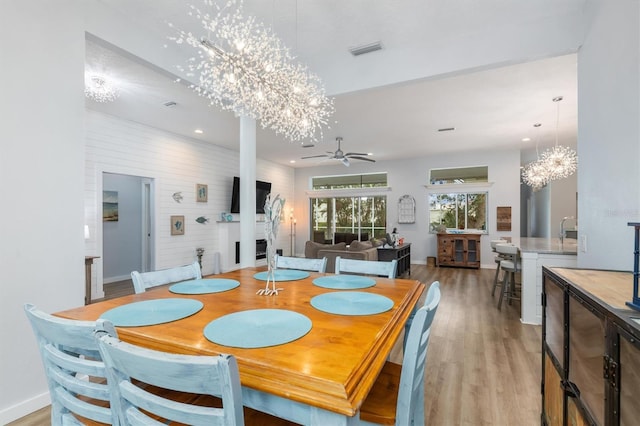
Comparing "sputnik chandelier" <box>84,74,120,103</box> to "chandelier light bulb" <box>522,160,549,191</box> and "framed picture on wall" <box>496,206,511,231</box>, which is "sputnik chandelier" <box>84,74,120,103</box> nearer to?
"chandelier light bulb" <box>522,160,549,191</box>

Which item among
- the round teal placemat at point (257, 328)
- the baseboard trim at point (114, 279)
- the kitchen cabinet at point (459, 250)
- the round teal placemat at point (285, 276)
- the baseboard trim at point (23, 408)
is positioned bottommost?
the baseboard trim at point (114, 279)

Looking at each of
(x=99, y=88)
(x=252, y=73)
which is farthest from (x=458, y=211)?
(x=99, y=88)

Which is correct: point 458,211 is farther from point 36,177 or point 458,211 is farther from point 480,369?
point 36,177

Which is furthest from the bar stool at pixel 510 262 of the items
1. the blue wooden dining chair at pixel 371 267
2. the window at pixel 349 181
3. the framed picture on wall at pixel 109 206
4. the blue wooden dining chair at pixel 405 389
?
the framed picture on wall at pixel 109 206

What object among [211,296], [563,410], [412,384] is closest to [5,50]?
[211,296]

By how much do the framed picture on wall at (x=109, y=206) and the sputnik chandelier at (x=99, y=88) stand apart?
267 cm

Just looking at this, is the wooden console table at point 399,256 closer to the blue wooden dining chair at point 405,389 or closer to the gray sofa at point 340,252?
the gray sofa at point 340,252

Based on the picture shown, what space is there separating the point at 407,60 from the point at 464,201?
6192 mm

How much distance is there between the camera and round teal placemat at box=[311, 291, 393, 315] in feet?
4.64

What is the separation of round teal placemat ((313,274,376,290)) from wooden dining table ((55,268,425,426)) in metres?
0.32

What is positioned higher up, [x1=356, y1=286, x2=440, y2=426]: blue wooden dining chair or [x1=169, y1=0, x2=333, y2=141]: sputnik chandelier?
[x1=169, y1=0, x2=333, y2=141]: sputnik chandelier

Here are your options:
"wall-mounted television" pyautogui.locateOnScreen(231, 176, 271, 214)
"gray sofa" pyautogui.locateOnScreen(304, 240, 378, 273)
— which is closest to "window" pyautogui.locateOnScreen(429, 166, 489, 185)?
"gray sofa" pyautogui.locateOnScreen(304, 240, 378, 273)

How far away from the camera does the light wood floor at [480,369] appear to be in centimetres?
197

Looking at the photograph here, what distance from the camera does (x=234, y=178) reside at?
7488 mm
